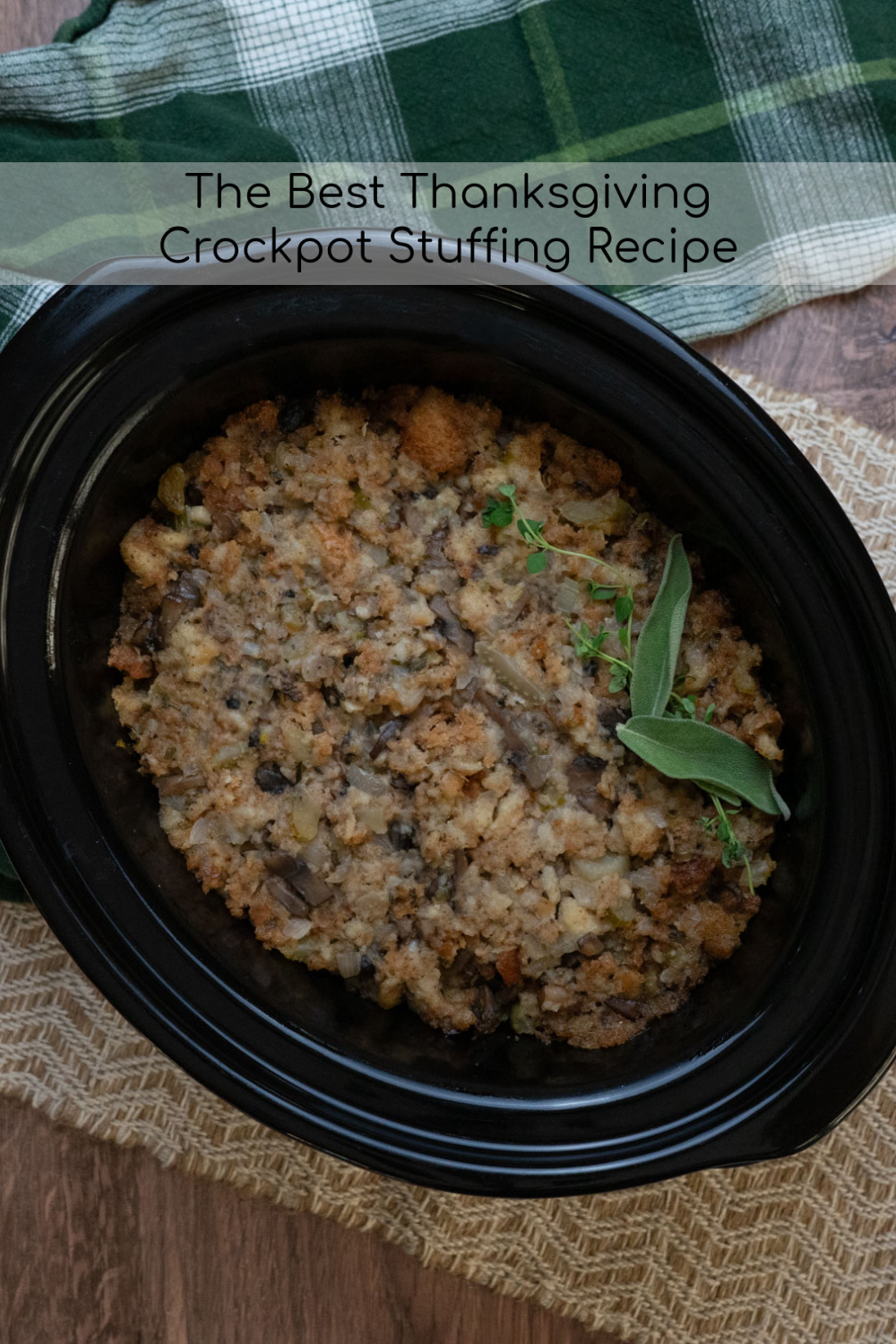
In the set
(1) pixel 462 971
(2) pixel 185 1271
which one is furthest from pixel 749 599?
(2) pixel 185 1271

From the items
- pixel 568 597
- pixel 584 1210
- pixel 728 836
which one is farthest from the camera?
pixel 584 1210

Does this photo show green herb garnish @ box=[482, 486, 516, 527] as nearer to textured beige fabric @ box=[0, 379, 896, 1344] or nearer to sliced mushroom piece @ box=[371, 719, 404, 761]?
sliced mushroom piece @ box=[371, 719, 404, 761]

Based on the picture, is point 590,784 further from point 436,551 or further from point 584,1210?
point 584,1210

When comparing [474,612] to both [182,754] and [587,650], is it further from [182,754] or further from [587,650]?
[182,754]

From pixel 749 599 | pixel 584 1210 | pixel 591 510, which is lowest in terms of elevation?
pixel 584 1210

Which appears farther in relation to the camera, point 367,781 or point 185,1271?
point 185,1271

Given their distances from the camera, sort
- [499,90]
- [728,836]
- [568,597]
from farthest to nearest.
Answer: [499,90]
[568,597]
[728,836]
